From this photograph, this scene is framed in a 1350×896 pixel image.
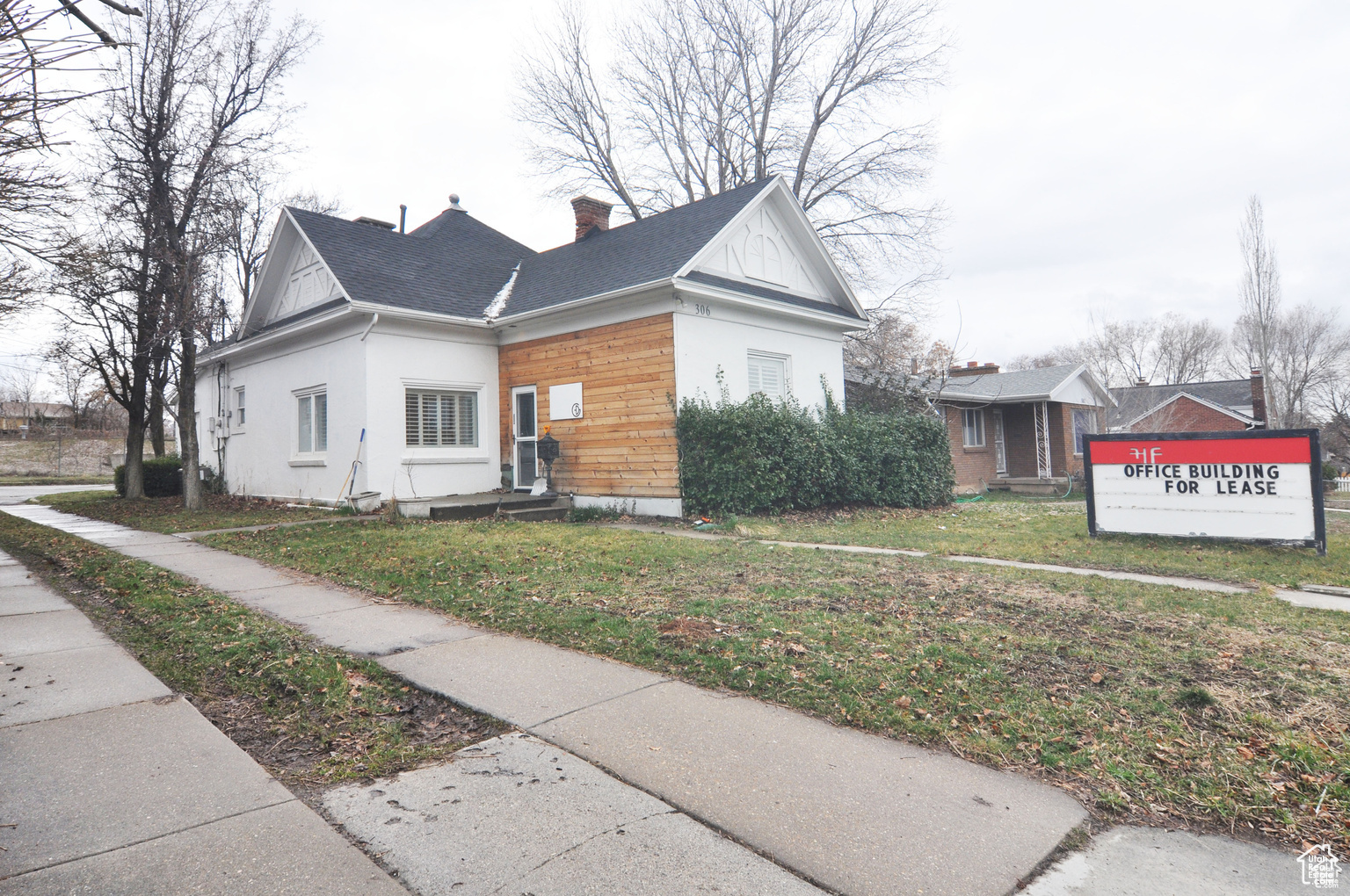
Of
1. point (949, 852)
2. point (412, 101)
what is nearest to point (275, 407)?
point (412, 101)

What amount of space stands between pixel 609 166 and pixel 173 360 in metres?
15.3

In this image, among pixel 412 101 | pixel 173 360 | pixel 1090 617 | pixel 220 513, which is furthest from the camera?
pixel 173 360

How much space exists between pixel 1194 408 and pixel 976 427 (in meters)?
19.0

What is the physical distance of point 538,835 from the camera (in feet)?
8.22

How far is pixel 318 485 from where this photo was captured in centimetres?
1465

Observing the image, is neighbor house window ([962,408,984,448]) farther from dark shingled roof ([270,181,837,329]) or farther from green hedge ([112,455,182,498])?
green hedge ([112,455,182,498])

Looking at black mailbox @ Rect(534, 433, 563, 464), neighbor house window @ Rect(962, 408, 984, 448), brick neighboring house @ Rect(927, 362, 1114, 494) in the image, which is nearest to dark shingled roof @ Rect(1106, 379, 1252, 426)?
brick neighboring house @ Rect(927, 362, 1114, 494)

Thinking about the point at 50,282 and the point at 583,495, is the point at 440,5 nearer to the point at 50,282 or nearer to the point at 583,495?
the point at 50,282

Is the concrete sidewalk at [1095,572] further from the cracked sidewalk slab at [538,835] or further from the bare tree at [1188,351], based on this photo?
the bare tree at [1188,351]

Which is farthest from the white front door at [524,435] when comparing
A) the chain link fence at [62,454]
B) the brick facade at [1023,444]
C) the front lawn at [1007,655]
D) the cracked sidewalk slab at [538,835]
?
the chain link fence at [62,454]

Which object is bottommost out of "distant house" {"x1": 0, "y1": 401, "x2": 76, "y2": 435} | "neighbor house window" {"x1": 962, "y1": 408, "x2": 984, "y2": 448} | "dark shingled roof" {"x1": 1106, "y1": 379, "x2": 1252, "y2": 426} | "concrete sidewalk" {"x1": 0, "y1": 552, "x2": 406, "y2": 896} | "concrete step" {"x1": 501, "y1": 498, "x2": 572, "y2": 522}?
"concrete sidewalk" {"x1": 0, "y1": 552, "x2": 406, "y2": 896}

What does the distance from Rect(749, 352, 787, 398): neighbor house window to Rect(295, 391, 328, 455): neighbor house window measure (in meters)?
8.59

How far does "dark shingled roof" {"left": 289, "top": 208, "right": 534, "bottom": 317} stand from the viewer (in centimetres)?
1375

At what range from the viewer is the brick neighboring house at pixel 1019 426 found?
2330 centimetres
